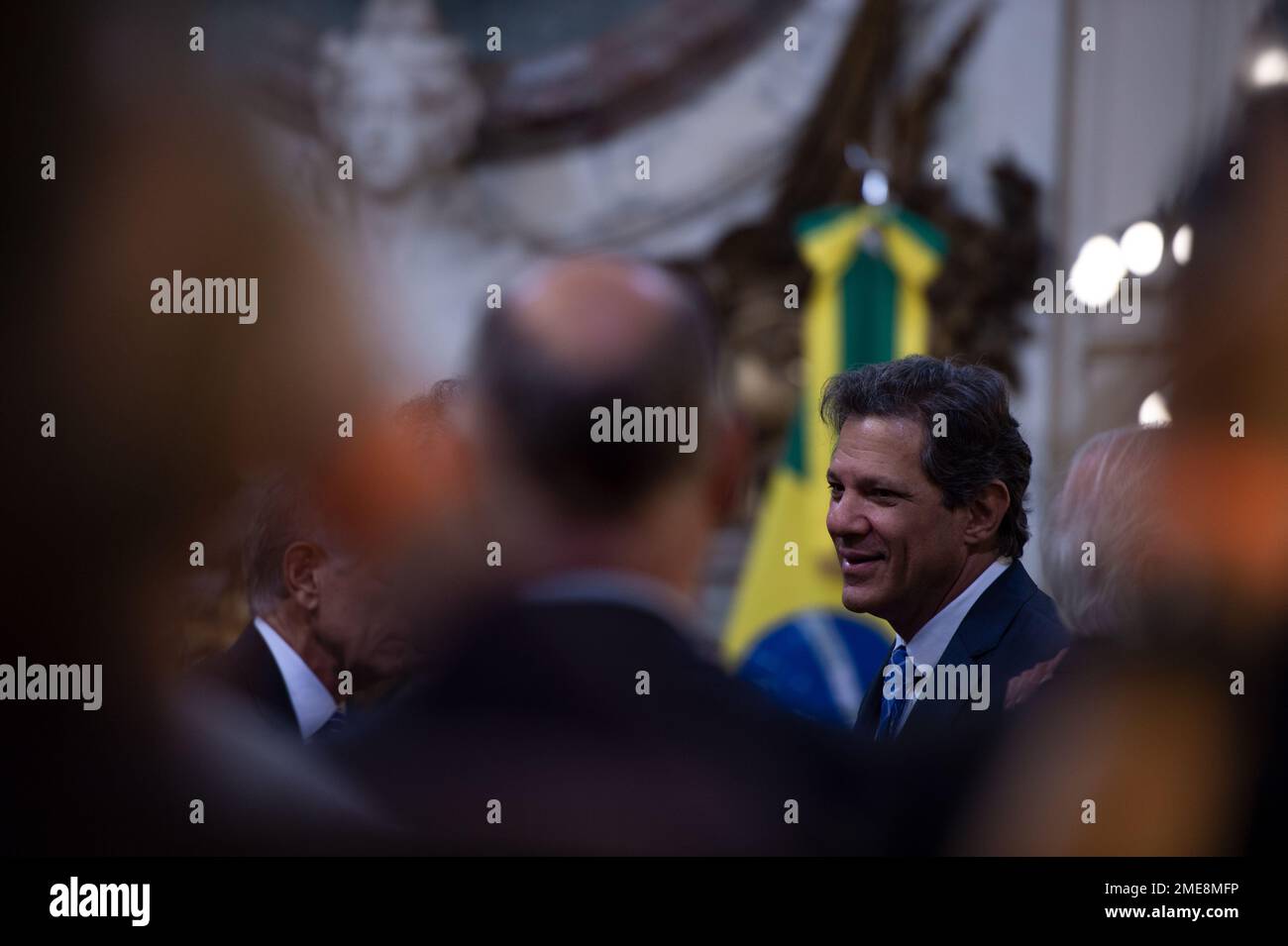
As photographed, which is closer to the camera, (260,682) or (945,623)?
(945,623)

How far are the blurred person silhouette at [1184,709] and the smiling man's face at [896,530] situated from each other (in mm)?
316

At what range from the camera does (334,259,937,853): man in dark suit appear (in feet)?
6.91

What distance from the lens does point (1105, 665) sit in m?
2.35

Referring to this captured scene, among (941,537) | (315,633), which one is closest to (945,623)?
(941,537)

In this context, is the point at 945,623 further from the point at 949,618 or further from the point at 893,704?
the point at 893,704


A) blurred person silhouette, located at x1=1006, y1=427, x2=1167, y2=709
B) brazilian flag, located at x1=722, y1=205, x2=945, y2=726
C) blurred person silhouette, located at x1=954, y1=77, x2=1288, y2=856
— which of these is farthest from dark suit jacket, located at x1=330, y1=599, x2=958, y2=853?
brazilian flag, located at x1=722, y1=205, x2=945, y2=726

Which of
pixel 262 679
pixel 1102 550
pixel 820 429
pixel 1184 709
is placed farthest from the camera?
pixel 820 429

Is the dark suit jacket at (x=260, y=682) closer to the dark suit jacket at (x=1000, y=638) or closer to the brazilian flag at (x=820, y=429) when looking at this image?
the dark suit jacket at (x=1000, y=638)

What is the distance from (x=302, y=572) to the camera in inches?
95.1

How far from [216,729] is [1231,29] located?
287 centimetres

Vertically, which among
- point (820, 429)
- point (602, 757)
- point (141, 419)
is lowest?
point (602, 757)

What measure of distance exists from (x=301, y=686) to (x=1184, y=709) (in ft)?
4.84

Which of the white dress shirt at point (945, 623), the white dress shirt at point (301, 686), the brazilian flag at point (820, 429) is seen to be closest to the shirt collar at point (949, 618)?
the white dress shirt at point (945, 623)
